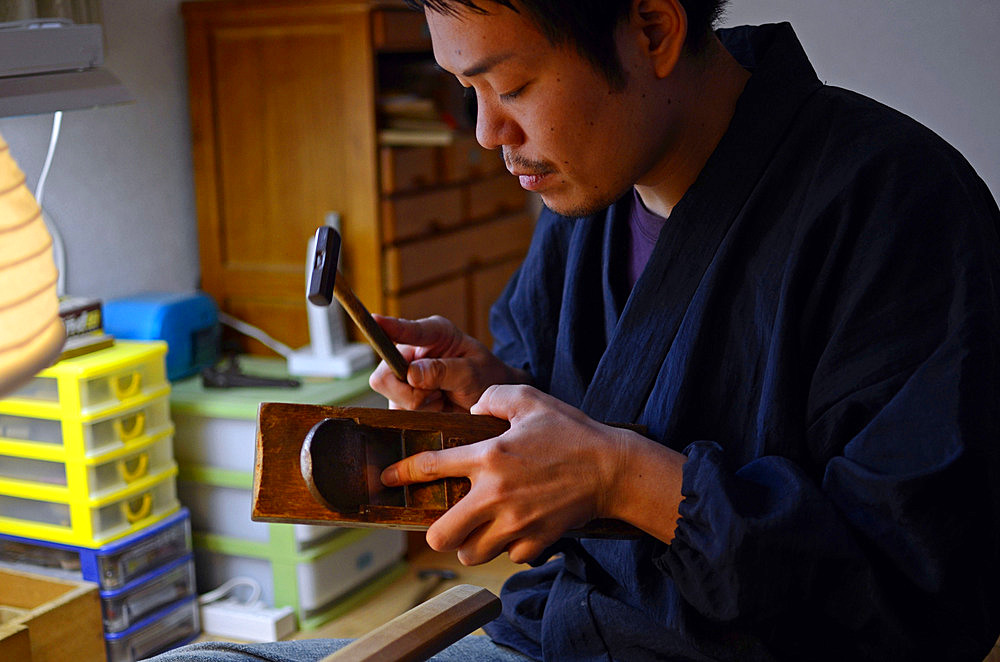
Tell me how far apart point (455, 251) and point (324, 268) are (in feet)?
6.03

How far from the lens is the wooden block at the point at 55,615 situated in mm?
1808

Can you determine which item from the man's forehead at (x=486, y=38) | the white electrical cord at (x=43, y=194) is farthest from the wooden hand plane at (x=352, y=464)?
the white electrical cord at (x=43, y=194)

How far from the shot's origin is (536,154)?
1.04 m

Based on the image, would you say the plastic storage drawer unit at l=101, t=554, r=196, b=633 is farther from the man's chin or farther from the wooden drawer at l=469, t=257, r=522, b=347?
the man's chin

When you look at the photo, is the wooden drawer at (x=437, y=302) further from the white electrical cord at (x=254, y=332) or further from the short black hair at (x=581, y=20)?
the short black hair at (x=581, y=20)

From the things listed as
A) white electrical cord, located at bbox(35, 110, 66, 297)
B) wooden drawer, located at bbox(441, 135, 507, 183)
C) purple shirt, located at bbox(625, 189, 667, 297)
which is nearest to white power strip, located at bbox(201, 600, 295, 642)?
white electrical cord, located at bbox(35, 110, 66, 297)

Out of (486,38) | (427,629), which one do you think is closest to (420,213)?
(486,38)

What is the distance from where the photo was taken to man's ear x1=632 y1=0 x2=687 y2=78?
1016mm

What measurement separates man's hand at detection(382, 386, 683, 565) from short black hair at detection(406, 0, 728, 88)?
1.10 ft

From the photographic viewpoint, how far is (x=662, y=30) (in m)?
1.03

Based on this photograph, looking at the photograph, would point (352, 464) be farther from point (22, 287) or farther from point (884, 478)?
point (884, 478)

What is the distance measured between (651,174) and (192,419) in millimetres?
1558

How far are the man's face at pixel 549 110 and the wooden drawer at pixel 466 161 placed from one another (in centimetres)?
162

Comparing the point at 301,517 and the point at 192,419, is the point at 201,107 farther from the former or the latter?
the point at 301,517
